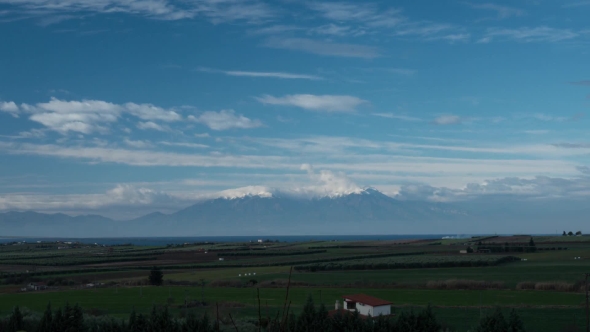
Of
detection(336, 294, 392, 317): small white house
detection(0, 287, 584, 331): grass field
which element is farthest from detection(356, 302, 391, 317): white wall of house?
detection(0, 287, 584, 331): grass field

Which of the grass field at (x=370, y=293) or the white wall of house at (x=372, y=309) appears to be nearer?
the grass field at (x=370, y=293)

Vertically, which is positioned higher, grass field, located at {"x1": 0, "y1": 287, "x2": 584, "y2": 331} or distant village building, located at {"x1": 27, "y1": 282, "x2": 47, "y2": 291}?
distant village building, located at {"x1": 27, "y1": 282, "x2": 47, "y2": 291}

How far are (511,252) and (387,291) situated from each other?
176 ft

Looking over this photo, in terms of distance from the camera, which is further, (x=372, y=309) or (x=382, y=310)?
(x=382, y=310)

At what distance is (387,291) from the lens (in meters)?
55.0

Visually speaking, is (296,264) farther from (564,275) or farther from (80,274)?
(564,275)

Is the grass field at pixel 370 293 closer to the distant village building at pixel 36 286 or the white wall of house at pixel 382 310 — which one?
the white wall of house at pixel 382 310

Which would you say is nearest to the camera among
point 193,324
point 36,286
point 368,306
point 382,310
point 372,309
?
point 193,324

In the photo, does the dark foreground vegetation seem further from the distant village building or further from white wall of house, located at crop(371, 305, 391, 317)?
the distant village building

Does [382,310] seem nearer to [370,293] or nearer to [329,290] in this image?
[370,293]

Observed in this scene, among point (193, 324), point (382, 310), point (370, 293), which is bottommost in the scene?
point (370, 293)

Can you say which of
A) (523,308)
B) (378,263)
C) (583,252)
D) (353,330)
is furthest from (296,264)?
(353,330)

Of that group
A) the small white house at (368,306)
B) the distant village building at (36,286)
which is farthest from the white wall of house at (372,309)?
the distant village building at (36,286)

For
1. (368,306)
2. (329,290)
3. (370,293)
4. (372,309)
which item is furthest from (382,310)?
(329,290)
